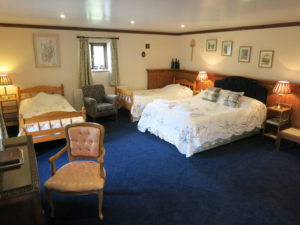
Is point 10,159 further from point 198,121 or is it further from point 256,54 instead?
point 256,54

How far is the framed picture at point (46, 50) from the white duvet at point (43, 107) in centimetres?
84

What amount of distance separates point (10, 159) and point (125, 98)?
14.3 ft

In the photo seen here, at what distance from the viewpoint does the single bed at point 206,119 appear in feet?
12.7

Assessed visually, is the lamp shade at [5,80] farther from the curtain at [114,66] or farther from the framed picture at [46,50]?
the curtain at [114,66]

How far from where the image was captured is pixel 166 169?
3.47 meters

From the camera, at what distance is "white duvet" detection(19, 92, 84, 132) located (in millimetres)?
3865

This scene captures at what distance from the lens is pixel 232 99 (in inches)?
182

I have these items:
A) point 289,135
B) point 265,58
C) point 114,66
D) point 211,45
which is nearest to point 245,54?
point 265,58

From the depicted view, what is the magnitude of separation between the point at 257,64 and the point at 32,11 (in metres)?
4.61

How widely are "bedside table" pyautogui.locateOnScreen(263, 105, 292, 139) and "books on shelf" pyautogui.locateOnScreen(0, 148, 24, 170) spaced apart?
173 inches

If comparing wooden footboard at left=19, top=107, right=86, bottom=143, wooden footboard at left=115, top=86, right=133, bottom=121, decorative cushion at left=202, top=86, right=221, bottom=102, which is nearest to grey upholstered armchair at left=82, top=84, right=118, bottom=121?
wooden footboard at left=115, top=86, right=133, bottom=121

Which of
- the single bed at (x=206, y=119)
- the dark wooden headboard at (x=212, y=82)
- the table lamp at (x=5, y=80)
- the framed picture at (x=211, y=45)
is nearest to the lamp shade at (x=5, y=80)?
the table lamp at (x=5, y=80)

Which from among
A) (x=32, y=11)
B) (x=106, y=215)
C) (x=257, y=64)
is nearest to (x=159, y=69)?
(x=257, y=64)

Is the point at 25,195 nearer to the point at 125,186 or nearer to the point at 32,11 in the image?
the point at 125,186
